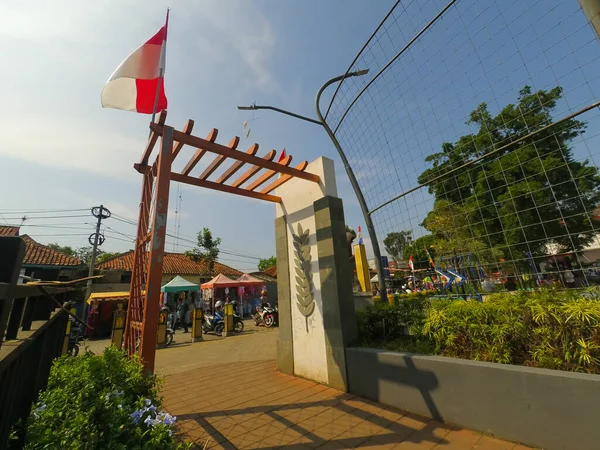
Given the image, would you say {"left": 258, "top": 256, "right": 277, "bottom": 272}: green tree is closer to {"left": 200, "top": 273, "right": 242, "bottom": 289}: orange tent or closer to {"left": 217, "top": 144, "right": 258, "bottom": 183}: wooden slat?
{"left": 200, "top": 273, "right": 242, "bottom": 289}: orange tent

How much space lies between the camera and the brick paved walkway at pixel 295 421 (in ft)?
8.07

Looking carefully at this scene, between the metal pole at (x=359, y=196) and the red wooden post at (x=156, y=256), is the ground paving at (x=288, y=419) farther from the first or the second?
the metal pole at (x=359, y=196)

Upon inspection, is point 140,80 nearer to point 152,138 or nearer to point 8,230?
point 152,138

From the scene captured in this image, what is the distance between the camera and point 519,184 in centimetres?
312

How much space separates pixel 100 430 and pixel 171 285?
42.0 ft

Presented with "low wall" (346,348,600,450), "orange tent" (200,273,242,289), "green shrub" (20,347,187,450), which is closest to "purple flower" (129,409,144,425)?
"green shrub" (20,347,187,450)

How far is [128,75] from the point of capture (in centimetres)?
363

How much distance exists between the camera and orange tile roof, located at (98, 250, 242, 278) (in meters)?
20.0

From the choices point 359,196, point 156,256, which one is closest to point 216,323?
point 359,196

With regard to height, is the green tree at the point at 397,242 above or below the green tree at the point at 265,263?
below

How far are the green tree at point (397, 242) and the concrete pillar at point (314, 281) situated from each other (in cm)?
102

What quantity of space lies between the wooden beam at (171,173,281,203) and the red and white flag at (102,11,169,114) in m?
0.95

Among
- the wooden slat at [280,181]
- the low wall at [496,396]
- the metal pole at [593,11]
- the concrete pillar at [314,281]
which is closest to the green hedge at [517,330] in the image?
the low wall at [496,396]

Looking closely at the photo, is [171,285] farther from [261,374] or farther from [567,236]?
[567,236]
